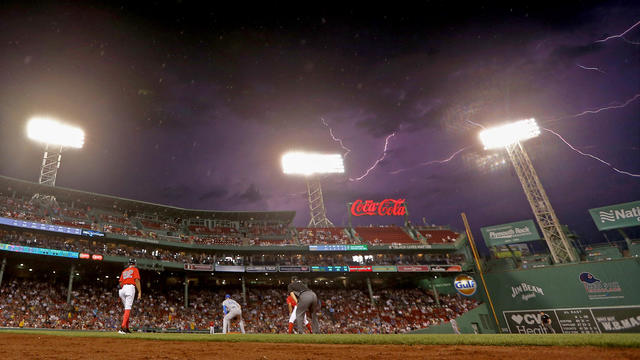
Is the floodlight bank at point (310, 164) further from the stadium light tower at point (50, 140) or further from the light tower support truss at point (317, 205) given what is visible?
the stadium light tower at point (50, 140)

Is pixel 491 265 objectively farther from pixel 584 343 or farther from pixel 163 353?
pixel 163 353

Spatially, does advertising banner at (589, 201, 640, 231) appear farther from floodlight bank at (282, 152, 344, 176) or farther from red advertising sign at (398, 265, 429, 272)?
floodlight bank at (282, 152, 344, 176)

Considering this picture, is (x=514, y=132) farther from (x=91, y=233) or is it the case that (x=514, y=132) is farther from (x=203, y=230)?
(x=91, y=233)

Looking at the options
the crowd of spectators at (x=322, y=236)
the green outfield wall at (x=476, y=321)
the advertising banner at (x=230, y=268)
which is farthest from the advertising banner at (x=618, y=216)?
the advertising banner at (x=230, y=268)

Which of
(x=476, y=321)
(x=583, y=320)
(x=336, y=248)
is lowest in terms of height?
(x=583, y=320)

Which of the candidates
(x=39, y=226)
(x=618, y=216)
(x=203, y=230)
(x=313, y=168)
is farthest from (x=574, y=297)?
(x=39, y=226)

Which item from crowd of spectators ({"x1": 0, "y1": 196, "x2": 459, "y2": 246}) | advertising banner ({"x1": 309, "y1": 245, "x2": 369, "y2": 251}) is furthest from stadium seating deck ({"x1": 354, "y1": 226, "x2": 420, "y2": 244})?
→ advertising banner ({"x1": 309, "y1": 245, "x2": 369, "y2": 251})

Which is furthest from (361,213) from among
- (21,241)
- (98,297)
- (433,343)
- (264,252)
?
(433,343)
